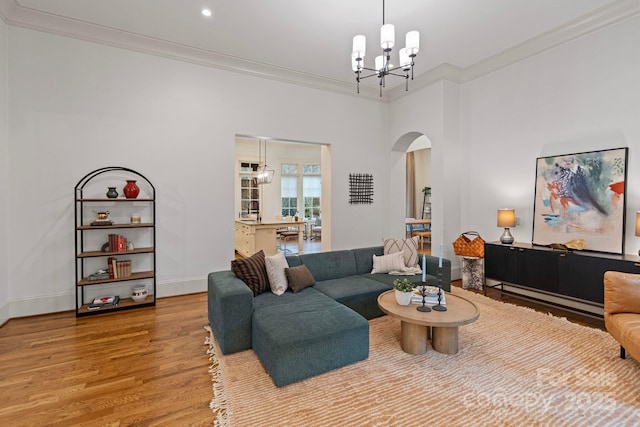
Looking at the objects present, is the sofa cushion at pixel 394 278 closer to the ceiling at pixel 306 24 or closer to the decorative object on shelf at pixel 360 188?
the decorative object on shelf at pixel 360 188

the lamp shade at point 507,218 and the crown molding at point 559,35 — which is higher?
the crown molding at point 559,35

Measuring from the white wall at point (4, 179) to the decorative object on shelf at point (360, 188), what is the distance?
4758 mm

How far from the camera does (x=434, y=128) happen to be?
5023 mm

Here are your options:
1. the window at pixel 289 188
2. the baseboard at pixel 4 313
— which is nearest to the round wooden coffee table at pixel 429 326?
the baseboard at pixel 4 313

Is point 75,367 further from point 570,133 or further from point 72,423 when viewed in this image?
point 570,133

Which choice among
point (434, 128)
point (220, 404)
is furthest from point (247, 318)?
point (434, 128)

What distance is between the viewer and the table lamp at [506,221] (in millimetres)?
4129

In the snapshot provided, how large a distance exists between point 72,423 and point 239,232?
5.55 m

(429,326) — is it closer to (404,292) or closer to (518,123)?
(404,292)

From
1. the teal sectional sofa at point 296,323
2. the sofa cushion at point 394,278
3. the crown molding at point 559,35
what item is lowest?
the teal sectional sofa at point 296,323

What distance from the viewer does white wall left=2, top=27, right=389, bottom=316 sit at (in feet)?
11.3

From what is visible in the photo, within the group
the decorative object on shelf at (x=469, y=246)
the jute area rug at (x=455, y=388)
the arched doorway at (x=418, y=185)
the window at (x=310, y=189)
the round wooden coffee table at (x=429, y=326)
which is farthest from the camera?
the window at (x=310, y=189)

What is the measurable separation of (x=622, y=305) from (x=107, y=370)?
4.16m

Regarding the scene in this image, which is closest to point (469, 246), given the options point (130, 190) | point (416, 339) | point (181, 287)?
point (416, 339)
